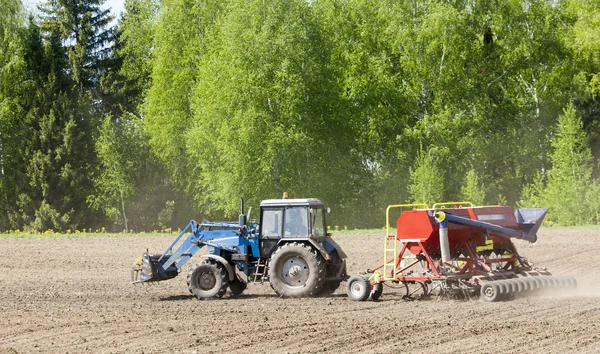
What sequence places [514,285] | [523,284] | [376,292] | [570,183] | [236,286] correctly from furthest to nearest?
[570,183], [236,286], [376,292], [523,284], [514,285]

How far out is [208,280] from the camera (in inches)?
714

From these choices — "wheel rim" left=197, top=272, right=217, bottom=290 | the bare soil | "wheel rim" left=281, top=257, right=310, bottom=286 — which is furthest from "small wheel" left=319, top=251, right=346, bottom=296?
"wheel rim" left=197, top=272, right=217, bottom=290

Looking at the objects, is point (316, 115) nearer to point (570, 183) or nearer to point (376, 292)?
point (570, 183)

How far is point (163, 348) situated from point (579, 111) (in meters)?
35.9

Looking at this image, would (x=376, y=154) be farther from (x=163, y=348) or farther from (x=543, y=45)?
(x=163, y=348)

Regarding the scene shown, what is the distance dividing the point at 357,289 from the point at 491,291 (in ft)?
8.12

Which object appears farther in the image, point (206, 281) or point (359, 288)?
point (206, 281)

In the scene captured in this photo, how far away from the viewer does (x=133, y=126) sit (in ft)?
163

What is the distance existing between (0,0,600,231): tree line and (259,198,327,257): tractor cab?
2180cm

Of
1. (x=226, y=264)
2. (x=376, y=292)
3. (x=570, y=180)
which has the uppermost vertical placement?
(x=570, y=180)

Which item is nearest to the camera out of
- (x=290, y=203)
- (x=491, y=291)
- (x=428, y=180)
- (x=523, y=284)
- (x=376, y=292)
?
(x=491, y=291)

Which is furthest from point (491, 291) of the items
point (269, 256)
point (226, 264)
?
point (226, 264)

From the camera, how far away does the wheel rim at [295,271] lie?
690 inches

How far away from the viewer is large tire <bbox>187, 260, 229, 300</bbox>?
1797 cm
